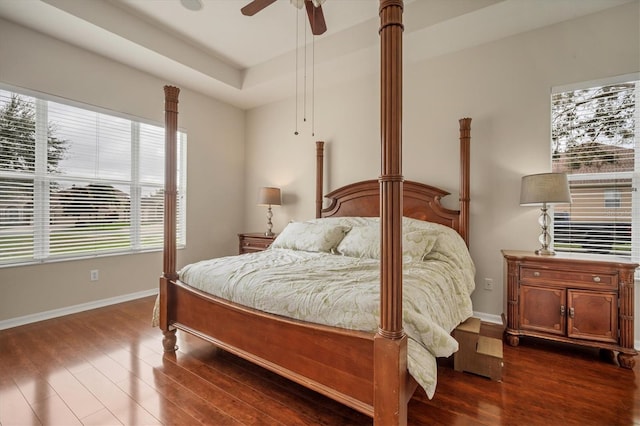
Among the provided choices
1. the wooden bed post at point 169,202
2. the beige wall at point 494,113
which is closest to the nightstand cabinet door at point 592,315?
the beige wall at point 494,113

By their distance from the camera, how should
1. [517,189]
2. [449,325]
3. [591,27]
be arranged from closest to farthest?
[449,325], [591,27], [517,189]

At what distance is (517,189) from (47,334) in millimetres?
4502

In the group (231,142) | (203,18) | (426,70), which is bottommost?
(231,142)

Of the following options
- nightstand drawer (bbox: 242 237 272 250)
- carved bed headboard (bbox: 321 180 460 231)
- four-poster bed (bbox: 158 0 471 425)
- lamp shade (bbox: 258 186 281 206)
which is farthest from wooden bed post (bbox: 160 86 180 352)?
carved bed headboard (bbox: 321 180 460 231)

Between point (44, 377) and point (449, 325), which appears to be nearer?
point (449, 325)

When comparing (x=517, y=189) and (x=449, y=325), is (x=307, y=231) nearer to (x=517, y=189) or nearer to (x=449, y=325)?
(x=449, y=325)

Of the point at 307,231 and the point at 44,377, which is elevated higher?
the point at 307,231

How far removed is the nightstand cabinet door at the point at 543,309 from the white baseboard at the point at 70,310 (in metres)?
4.12

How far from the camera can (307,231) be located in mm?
3318

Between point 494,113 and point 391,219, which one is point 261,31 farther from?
point 391,219

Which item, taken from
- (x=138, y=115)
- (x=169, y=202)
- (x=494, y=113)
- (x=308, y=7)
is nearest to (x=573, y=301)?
(x=494, y=113)

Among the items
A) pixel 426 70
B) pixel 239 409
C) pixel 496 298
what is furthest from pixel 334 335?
pixel 426 70

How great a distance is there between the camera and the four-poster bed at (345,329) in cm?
128

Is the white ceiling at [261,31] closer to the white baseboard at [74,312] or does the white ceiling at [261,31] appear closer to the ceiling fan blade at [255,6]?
the ceiling fan blade at [255,6]
